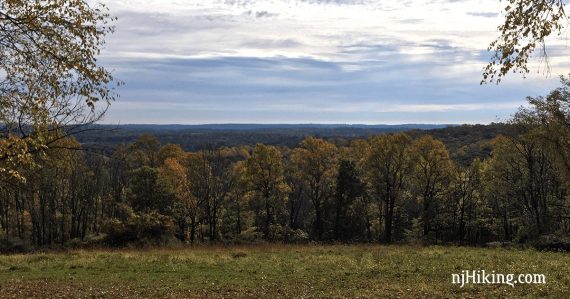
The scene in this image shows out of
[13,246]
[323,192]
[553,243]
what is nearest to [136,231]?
[13,246]

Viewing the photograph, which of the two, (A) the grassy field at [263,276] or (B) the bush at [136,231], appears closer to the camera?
(A) the grassy field at [263,276]

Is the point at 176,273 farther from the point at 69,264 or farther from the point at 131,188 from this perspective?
the point at 131,188

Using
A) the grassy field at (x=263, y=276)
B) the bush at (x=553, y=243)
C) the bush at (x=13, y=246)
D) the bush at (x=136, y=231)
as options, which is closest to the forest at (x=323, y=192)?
the bush at (x=136, y=231)

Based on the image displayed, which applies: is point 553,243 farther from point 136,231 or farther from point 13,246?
point 13,246

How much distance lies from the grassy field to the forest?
18.0m

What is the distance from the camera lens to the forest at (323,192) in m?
42.8

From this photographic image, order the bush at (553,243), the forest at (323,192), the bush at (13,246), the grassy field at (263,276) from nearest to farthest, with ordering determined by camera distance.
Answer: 1. the grassy field at (263,276)
2. the bush at (553,243)
3. the bush at (13,246)
4. the forest at (323,192)

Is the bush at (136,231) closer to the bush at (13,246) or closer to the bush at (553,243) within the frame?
the bush at (13,246)

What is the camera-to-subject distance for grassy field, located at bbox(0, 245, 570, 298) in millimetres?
13039

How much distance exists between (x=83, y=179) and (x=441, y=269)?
4821 cm

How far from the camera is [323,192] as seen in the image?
181ft

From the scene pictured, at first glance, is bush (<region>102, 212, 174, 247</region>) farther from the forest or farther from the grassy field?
the grassy field

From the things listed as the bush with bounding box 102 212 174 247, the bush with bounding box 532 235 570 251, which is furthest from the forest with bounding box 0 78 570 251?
the bush with bounding box 532 235 570 251

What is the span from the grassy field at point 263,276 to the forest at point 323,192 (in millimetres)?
17980
